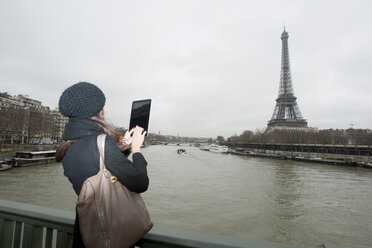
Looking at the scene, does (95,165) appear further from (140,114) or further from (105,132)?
(140,114)

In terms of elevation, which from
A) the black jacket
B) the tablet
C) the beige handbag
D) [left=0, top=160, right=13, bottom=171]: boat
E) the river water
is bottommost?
[left=0, top=160, right=13, bottom=171]: boat

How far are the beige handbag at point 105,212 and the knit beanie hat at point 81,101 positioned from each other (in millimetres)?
250

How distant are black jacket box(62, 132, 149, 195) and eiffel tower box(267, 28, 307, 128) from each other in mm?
81435

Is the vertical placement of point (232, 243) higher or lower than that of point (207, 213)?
higher

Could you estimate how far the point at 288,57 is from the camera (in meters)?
78.5

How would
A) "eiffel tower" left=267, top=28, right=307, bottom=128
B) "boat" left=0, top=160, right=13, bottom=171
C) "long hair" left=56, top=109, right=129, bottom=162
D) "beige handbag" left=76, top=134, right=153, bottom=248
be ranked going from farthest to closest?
"eiffel tower" left=267, top=28, right=307, bottom=128, "boat" left=0, top=160, right=13, bottom=171, "long hair" left=56, top=109, right=129, bottom=162, "beige handbag" left=76, top=134, right=153, bottom=248

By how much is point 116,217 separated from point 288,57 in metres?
89.7

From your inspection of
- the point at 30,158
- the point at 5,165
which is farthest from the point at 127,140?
the point at 30,158

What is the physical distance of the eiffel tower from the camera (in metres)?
76.1

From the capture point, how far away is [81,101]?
3.85 ft

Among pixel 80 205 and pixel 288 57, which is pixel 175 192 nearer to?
pixel 80 205

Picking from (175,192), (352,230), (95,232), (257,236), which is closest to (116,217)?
(95,232)

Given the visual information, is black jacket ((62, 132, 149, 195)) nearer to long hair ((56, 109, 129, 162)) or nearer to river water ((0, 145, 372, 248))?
long hair ((56, 109, 129, 162))

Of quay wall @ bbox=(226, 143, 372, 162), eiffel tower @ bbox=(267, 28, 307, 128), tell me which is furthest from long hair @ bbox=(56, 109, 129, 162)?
eiffel tower @ bbox=(267, 28, 307, 128)
